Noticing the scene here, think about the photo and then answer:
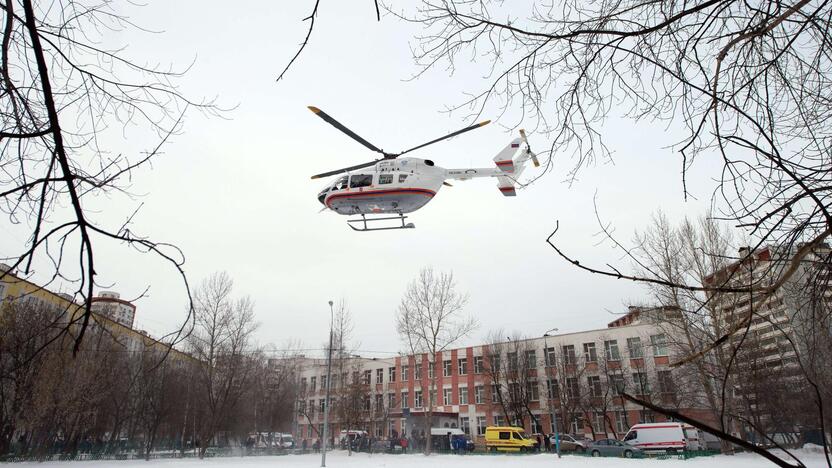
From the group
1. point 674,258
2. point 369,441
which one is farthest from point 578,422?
point 674,258

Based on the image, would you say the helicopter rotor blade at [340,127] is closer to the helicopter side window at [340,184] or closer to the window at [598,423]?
the helicopter side window at [340,184]

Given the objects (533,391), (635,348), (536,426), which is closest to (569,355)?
(533,391)

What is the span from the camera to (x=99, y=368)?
24.7m

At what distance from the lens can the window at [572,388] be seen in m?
39.5

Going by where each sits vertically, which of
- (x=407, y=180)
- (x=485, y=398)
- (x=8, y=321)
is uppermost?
(x=407, y=180)

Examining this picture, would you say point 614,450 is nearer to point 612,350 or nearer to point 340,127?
point 612,350

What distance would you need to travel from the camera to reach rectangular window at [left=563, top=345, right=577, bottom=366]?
4216 centimetres

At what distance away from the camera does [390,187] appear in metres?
15.3

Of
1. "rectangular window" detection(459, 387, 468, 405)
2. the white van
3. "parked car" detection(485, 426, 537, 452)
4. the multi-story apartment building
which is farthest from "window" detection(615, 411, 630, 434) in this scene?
"rectangular window" detection(459, 387, 468, 405)

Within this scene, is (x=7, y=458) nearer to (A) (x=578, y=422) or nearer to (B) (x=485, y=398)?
(B) (x=485, y=398)

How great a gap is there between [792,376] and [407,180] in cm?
2543

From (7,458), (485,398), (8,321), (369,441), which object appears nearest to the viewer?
(8,321)

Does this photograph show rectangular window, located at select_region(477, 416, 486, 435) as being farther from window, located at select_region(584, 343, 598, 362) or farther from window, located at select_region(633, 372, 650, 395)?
window, located at select_region(633, 372, 650, 395)

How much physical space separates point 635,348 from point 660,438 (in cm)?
1197
